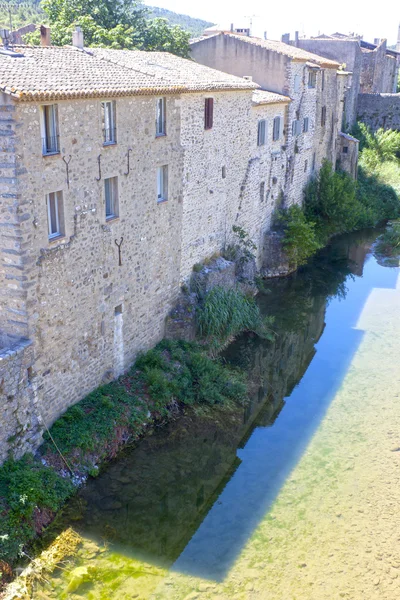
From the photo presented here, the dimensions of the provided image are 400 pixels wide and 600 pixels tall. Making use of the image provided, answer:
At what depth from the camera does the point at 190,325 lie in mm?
18359

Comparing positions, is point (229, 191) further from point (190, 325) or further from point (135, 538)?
point (135, 538)

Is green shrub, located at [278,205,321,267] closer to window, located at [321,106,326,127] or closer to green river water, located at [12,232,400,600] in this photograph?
green river water, located at [12,232,400,600]

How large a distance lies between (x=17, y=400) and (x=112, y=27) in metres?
24.4

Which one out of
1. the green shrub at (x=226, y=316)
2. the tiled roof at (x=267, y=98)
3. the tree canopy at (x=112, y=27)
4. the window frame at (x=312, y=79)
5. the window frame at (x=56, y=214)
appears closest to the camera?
the window frame at (x=56, y=214)

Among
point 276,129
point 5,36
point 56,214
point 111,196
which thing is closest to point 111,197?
point 111,196

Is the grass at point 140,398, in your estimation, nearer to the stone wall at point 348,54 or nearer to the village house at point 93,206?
the village house at point 93,206

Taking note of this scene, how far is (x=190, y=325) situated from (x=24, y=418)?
6.74m

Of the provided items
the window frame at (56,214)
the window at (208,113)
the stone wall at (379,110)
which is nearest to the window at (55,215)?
the window frame at (56,214)

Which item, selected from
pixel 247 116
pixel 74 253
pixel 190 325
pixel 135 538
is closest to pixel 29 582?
pixel 135 538

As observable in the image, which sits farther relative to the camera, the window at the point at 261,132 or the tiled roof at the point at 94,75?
the window at the point at 261,132

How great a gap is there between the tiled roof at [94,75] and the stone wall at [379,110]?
27754 millimetres

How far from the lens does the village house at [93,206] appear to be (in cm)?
1202

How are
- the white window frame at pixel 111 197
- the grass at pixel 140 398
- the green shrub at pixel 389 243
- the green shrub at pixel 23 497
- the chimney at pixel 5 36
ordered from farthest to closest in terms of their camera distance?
the green shrub at pixel 389 243
the white window frame at pixel 111 197
the chimney at pixel 5 36
the grass at pixel 140 398
the green shrub at pixel 23 497

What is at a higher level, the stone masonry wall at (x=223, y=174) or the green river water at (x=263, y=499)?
the stone masonry wall at (x=223, y=174)
